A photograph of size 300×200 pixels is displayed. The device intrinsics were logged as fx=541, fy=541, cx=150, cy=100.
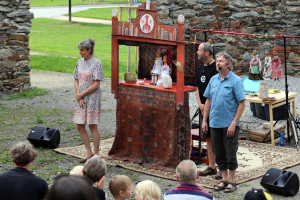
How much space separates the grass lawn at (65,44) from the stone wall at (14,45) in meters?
3.45

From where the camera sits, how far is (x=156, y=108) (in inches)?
304

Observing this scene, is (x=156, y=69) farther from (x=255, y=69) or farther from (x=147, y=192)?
(x=147, y=192)

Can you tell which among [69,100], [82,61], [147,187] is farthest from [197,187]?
[69,100]

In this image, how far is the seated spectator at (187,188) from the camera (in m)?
Answer: 4.42

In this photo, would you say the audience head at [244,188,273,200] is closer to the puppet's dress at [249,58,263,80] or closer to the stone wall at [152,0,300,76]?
the puppet's dress at [249,58,263,80]

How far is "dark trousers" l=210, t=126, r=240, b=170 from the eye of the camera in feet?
21.8

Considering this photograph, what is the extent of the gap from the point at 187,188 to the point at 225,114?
2281 millimetres

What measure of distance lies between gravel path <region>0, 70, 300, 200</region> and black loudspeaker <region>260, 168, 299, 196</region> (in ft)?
0.32

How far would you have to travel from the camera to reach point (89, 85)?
7.73 meters

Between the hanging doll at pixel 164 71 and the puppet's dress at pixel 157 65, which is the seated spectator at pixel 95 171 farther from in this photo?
the puppet's dress at pixel 157 65

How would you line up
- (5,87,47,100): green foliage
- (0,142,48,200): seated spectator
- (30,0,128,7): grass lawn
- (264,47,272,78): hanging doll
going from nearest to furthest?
1. (0,142,48,200): seated spectator
2. (264,47,272,78): hanging doll
3. (5,87,47,100): green foliage
4. (30,0,128,7): grass lawn

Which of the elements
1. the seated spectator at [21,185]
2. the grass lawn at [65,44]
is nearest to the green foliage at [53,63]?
the grass lawn at [65,44]

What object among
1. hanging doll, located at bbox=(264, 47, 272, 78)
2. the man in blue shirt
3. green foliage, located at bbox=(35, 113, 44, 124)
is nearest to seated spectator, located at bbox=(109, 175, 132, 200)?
the man in blue shirt

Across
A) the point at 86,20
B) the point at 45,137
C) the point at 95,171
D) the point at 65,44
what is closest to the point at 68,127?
the point at 45,137
